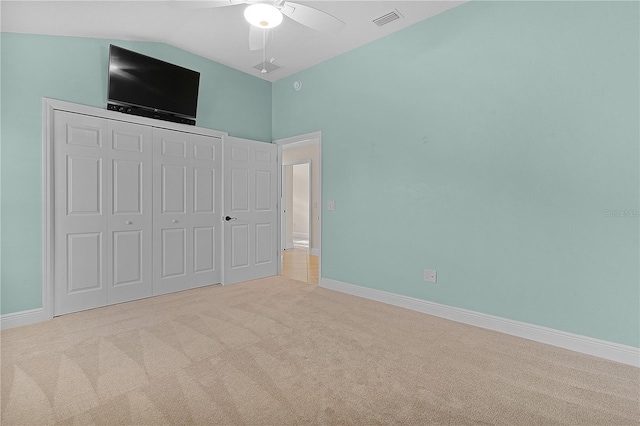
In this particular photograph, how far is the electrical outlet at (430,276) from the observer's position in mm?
3232

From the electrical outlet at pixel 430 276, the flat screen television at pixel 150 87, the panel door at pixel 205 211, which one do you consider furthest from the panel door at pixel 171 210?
the electrical outlet at pixel 430 276

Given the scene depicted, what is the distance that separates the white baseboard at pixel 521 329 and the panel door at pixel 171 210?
2421 mm

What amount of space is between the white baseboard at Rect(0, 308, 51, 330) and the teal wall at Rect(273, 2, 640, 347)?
3253 mm

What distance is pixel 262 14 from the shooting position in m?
2.32

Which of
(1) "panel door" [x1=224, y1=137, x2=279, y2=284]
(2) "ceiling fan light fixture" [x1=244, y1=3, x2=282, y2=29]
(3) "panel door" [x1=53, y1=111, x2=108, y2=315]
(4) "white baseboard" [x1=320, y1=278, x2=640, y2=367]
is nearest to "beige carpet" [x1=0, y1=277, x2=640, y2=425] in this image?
(4) "white baseboard" [x1=320, y1=278, x2=640, y2=367]

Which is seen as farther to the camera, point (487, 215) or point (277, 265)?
point (277, 265)

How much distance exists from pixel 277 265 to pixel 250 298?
127 cm

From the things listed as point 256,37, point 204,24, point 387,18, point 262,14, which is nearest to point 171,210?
point 204,24

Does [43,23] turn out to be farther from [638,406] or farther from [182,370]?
[638,406]

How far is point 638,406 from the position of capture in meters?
1.76

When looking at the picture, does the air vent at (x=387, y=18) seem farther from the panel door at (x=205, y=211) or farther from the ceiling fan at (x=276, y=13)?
the panel door at (x=205, y=211)

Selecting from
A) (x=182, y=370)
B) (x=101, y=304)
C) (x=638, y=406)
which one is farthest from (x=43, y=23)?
(x=638, y=406)

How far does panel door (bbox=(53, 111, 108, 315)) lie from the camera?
3.07 metres

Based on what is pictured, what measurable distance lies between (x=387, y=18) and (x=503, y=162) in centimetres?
192
